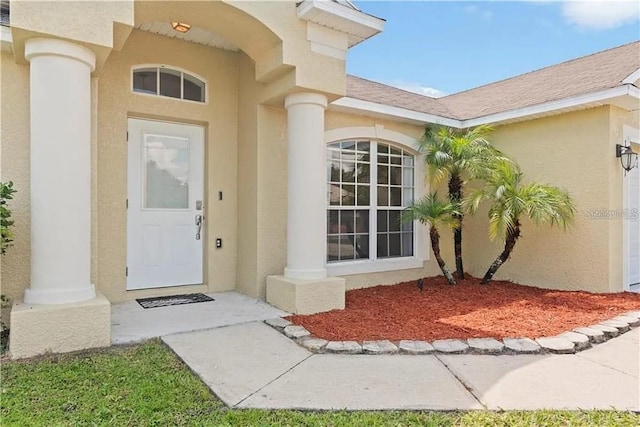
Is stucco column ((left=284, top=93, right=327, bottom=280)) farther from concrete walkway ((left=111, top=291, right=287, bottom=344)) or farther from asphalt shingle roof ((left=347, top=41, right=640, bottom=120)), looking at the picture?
asphalt shingle roof ((left=347, top=41, right=640, bottom=120))

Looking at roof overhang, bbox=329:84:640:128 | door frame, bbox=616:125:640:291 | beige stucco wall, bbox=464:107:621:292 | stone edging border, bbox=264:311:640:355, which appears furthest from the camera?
door frame, bbox=616:125:640:291

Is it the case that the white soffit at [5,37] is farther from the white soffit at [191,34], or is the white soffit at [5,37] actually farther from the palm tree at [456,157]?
the palm tree at [456,157]

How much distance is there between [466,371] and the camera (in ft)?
12.5

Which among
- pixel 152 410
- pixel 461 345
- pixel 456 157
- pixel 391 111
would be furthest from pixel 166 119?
pixel 461 345

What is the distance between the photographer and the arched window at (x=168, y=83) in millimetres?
6152

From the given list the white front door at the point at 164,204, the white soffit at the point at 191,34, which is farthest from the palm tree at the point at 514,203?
the white soffit at the point at 191,34

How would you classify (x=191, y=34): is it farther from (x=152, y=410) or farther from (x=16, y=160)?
(x=152, y=410)

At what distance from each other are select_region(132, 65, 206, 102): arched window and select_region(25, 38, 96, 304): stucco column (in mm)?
1979

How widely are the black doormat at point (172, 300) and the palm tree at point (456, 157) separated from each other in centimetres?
467

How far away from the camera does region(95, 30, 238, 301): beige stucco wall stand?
5.79 meters

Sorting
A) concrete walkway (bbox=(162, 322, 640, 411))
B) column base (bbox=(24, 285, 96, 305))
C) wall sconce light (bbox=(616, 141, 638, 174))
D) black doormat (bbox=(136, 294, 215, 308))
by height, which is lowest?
concrete walkway (bbox=(162, 322, 640, 411))

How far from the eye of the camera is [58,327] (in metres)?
3.97

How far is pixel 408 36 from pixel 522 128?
10.7ft

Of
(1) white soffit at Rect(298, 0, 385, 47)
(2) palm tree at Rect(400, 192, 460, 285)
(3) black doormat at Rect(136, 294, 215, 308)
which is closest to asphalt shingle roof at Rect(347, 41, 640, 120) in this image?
(1) white soffit at Rect(298, 0, 385, 47)
